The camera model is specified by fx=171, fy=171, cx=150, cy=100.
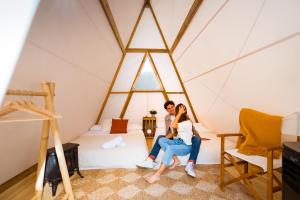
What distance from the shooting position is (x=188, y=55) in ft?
11.0

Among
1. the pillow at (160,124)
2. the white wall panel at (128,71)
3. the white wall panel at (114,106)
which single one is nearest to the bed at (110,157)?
the pillow at (160,124)

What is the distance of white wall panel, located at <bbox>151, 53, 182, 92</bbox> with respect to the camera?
4625mm

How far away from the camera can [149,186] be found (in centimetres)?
204

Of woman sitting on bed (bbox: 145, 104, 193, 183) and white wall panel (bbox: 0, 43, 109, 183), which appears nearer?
white wall panel (bbox: 0, 43, 109, 183)

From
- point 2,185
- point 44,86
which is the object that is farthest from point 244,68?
point 2,185

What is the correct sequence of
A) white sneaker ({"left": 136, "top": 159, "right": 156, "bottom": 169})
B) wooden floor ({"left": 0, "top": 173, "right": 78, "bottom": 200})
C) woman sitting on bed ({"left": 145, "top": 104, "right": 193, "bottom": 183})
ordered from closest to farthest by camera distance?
wooden floor ({"left": 0, "top": 173, "right": 78, "bottom": 200}) → woman sitting on bed ({"left": 145, "top": 104, "right": 193, "bottom": 183}) → white sneaker ({"left": 136, "top": 159, "right": 156, "bottom": 169})

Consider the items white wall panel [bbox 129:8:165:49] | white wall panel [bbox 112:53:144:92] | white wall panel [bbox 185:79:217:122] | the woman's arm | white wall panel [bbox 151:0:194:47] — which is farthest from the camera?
white wall panel [bbox 112:53:144:92]

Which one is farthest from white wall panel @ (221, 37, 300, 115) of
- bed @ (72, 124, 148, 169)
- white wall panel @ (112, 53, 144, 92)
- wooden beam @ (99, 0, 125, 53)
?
white wall panel @ (112, 53, 144, 92)

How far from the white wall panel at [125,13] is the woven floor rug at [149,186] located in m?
2.72

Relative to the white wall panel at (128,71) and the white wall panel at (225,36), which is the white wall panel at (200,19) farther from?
the white wall panel at (128,71)

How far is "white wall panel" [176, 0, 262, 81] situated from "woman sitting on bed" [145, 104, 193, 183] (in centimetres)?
90

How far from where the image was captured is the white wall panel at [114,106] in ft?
15.9

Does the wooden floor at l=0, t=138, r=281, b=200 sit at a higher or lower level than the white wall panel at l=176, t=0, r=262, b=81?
lower

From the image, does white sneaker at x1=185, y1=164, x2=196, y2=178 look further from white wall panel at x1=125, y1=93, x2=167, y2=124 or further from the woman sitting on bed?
white wall panel at x1=125, y1=93, x2=167, y2=124
